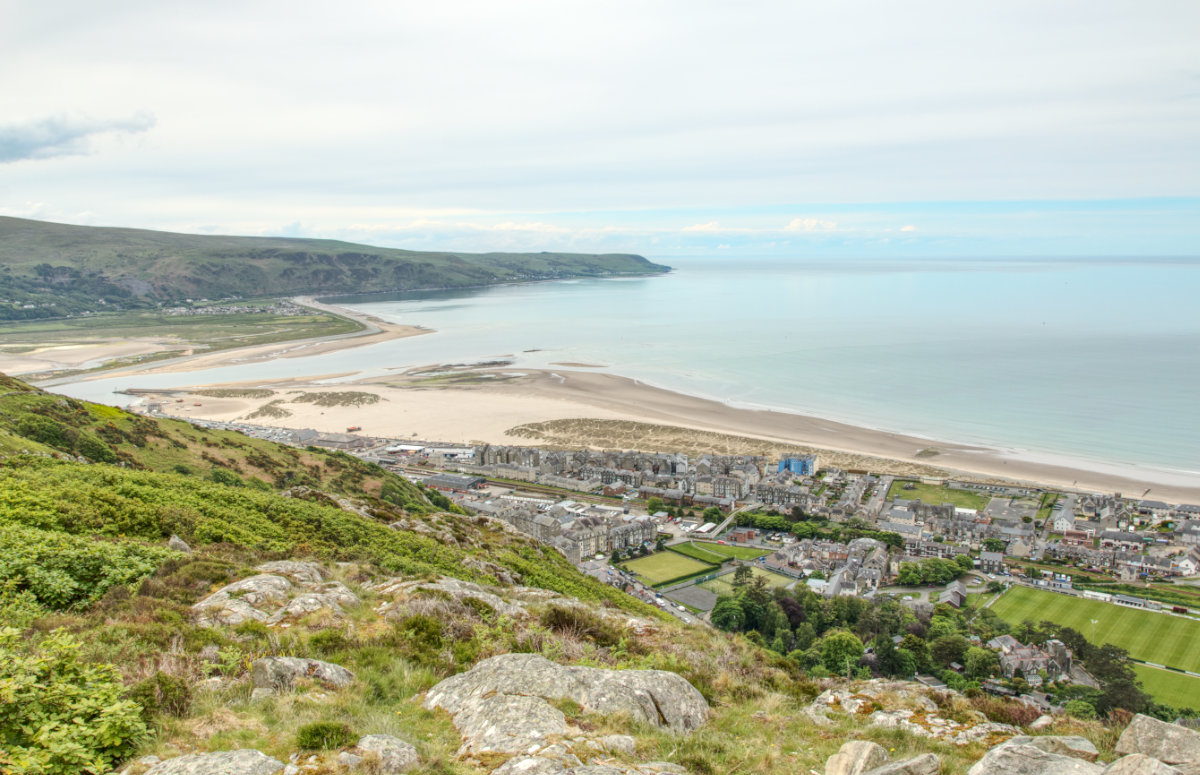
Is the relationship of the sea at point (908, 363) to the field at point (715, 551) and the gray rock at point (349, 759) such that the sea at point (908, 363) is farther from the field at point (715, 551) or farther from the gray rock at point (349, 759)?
the gray rock at point (349, 759)

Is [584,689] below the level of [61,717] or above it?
below

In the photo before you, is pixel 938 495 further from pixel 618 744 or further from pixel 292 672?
pixel 292 672

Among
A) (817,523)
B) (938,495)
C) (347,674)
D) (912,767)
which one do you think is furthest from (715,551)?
(912,767)

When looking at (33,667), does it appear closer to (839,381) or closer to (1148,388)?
(839,381)

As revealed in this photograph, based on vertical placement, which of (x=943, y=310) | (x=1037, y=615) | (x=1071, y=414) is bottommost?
(x=1037, y=615)

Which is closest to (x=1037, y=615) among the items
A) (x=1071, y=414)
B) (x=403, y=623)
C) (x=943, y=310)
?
(x=403, y=623)
